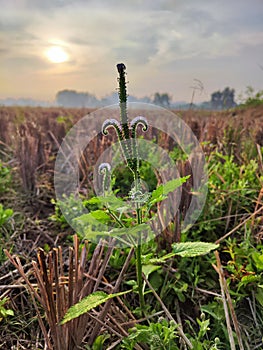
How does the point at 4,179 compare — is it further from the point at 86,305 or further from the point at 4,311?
the point at 86,305

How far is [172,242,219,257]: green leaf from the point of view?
109cm

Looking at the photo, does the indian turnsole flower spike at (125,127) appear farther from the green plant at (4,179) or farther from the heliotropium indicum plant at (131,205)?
the green plant at (4,179)

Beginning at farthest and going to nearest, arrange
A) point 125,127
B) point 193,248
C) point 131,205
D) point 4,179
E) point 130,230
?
1. point 4,179
2. point 131,205
3. point 193,248
4. point 130,230
5. point 125,127

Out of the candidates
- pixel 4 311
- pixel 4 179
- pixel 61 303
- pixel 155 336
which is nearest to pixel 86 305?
pixel 61 303

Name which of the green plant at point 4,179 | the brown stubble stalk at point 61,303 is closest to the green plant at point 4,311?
the brown stubble stalk at point 61,303

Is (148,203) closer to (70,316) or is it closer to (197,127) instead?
(70,316)

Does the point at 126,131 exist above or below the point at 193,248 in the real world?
above

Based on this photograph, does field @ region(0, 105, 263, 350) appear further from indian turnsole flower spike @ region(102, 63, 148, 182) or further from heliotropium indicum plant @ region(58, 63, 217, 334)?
indian turnsole flower spike @ region(102, 63, 148, 182)

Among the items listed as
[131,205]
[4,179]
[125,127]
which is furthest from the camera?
[4,179]

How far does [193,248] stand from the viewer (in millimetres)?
1142

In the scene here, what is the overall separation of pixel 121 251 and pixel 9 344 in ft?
1.90

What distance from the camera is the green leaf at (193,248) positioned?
1093 millimetres

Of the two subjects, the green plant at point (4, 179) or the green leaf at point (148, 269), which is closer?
the green leaf at point (148, 269)

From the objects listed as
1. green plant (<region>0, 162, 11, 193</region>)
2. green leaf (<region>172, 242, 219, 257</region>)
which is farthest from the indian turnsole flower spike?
green plant (<region>0, 162, 11, 193</region>)
